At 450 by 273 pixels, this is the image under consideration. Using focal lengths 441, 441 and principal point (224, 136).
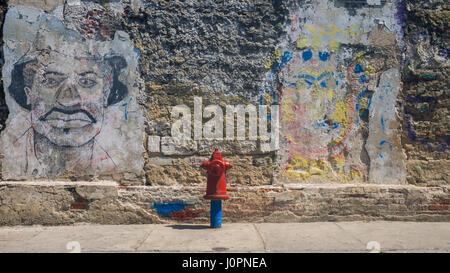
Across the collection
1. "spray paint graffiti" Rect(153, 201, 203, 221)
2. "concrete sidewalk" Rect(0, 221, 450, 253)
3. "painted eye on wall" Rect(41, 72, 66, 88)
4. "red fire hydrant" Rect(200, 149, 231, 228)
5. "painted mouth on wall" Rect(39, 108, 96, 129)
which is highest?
"painted eye on wall" Rect(41, 72, 66, 88)

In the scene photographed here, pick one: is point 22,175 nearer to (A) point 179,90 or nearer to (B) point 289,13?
(A) point 179,90

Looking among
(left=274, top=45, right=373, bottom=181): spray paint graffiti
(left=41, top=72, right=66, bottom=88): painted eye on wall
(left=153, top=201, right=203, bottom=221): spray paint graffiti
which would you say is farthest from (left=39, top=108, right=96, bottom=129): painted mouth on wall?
(left=274, top=45, right=373, bottom=181): spray paint graffiti

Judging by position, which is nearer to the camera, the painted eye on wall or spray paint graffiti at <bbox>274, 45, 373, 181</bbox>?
the painted eye on wall

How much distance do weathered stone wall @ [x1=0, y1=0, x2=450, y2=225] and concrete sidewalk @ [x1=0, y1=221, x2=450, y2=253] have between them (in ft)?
0.78

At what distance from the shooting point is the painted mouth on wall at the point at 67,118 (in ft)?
17.9

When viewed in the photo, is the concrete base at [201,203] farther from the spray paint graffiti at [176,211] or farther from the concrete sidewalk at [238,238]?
the concrete sidewalk at [238,238]

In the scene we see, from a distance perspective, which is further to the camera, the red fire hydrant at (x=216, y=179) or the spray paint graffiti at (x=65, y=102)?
the spray paint graffiti at (x=65, y=102)

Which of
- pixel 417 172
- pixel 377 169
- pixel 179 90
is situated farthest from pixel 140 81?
pixel 417 172

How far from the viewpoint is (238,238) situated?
4.61 m

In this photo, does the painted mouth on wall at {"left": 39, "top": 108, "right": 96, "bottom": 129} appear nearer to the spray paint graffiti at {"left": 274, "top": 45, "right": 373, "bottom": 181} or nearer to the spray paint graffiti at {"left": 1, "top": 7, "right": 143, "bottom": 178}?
the spray paint graffiti at {"left": 1, "top": 7, "right": 143, "bottom": 178}

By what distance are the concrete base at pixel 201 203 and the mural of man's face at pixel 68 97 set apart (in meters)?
0.63

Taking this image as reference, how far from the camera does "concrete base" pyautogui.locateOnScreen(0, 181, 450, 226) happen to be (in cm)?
528

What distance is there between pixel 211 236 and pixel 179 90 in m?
1.92

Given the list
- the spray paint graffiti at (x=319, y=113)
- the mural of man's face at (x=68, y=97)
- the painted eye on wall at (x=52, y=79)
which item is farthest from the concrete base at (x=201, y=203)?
the painted eye on wall at (x=52, y=79)
